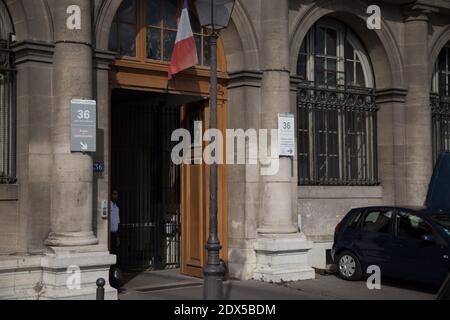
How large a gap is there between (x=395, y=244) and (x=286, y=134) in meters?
2.98

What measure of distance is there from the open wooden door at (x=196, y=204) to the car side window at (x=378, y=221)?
2781 mm

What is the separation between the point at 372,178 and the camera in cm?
1641

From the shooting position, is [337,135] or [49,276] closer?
[49,276]

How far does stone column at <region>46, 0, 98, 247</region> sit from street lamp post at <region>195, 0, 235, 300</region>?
2265 mm

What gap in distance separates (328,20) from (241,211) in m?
5.55

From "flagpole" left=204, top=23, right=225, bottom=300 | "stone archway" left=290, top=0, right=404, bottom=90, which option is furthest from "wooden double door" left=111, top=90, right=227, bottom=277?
"flagpole" left=204, top=23, right=225, bottom=300

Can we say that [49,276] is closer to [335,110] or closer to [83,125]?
[83,125]

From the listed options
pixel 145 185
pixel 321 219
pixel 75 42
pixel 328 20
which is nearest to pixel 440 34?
pixel 328 20

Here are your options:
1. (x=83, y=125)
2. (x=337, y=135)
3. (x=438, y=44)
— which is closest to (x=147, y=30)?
(x=83, y=125)

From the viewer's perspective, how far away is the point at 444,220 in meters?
11.8

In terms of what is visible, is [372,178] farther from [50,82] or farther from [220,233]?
[50,82]

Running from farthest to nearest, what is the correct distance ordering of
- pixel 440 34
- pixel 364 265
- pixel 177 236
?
pixel 440 34
pixel 177 236
pixel 364 265

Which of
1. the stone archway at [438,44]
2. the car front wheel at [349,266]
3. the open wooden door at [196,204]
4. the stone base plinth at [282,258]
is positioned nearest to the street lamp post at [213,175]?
the stone base plinth at [282,258]

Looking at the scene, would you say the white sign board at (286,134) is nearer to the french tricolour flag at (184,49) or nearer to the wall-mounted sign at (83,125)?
the french tricolour flag at (184,49)
